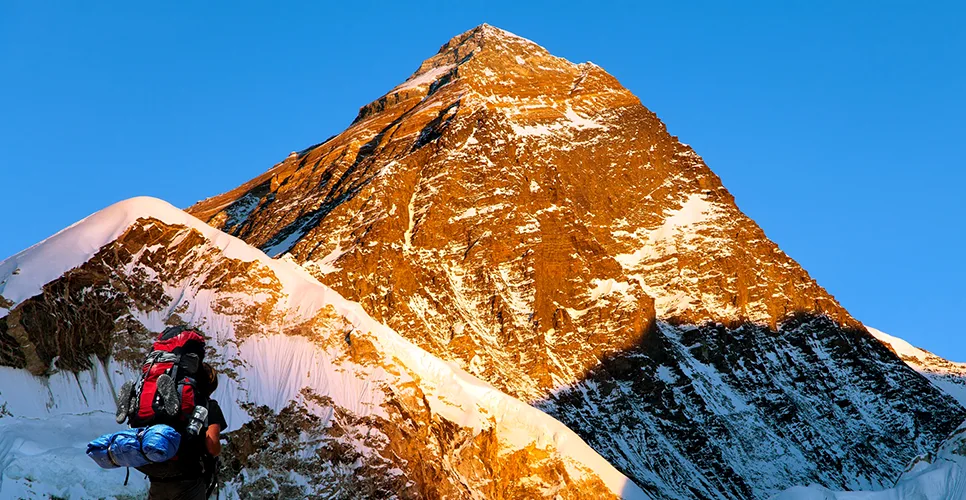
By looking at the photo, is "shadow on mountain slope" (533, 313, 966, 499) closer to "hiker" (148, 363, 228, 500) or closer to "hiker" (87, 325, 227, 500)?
"hiker" (87, 325, 227, 500)

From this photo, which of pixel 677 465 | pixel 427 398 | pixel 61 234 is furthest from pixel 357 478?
pixel 677 465

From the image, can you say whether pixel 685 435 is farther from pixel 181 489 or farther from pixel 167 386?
pixel 167 386

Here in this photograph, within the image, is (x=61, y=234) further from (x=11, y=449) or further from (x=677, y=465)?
(x=677, y=465)

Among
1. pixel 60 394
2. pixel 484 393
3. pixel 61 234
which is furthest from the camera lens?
pixel 484 393

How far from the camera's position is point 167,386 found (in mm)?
16016

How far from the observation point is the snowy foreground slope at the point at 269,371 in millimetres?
86125

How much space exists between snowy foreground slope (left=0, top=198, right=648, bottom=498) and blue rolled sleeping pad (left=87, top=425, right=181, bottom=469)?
202 ft

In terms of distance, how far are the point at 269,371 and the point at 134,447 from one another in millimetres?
76754

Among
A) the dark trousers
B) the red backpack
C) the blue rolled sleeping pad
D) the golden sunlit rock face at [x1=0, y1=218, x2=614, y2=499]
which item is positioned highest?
the golden sunlit rock face at [x1=0, y1=218, x2=614, y2=499]

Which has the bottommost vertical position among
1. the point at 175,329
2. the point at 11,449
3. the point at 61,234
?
the point at 175,329

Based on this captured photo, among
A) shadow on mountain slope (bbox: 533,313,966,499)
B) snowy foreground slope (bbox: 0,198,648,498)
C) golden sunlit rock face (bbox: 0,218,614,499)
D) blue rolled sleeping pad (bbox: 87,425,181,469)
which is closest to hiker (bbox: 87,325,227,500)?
blue rolled sleeping pad (bbox: 87,425,181,469)

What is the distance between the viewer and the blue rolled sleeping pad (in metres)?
15.5

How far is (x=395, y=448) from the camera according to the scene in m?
92.0

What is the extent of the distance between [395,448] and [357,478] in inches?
165
